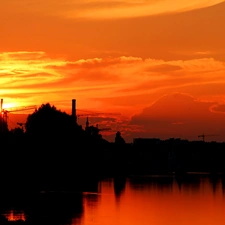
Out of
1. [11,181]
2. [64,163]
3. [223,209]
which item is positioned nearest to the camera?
[223,209]

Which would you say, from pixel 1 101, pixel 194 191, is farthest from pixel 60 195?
pixel 1 101

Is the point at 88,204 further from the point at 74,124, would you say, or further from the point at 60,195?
the point at 74,124

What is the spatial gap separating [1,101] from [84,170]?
64.5ft

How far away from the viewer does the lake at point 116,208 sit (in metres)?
77.1

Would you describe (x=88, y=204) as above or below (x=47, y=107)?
below

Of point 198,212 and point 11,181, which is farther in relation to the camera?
point 11,181

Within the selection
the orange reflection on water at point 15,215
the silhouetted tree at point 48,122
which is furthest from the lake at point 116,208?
the silhouetted tree at point 48,122

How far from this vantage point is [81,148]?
152 meters

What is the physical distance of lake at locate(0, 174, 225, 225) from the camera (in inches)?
3034

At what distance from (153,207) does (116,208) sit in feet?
21.3

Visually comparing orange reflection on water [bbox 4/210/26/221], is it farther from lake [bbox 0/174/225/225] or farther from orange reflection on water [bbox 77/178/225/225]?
orange reflection on water [bbox 77/178/225/225]

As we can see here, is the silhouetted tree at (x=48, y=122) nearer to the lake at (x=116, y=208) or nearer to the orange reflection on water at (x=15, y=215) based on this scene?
the lake at (x=116, y=208)

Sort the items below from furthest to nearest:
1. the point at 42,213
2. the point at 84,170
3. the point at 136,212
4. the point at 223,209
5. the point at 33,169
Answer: the point at 84,170 → the point at 33,169 → the point at 223,209 → the point at 136,212 → the point at 42,213

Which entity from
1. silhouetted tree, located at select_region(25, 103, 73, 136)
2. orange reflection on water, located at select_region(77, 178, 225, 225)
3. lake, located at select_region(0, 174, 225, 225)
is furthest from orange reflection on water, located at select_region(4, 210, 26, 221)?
silhouetted tree, located at select_region(25, 103, 73, 136)
